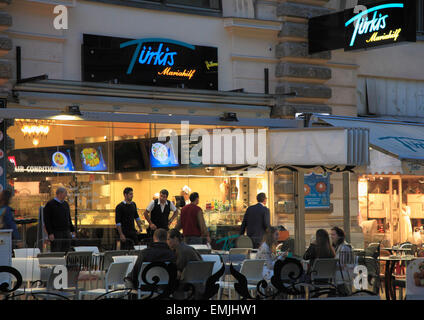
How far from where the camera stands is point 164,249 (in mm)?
9484

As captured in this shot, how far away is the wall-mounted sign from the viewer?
16.2m

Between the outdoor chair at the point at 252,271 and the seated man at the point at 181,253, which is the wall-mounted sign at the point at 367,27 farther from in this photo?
the seated man at the point at 181,253

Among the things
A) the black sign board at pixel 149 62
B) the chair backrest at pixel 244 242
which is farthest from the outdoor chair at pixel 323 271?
the black sign board at pixel 149 62

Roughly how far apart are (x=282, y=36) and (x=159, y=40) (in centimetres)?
309

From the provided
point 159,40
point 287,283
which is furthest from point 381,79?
point 287,283

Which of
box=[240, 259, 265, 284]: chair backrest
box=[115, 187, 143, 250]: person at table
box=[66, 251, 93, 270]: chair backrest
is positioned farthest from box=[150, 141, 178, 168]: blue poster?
box=[240, 259, 265, 284]: chair backrest

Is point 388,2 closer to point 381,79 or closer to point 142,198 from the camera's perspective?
point 381,79

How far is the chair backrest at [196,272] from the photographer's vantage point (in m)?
9.06

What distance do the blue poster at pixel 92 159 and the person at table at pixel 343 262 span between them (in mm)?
5744

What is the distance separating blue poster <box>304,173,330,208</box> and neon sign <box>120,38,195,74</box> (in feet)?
14.4

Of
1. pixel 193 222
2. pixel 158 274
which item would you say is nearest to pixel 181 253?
pixel 158 274

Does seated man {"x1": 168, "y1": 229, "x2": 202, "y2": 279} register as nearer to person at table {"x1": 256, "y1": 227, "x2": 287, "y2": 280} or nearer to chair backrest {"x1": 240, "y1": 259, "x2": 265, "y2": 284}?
chair backrest {"x1": 240, "y1": 259, "x2": 265, "y2": 284}
